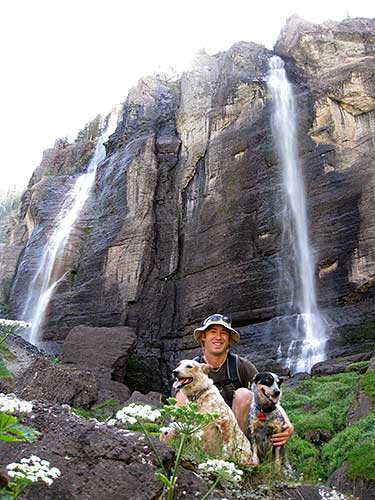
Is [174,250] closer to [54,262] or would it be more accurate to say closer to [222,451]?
[54,262]

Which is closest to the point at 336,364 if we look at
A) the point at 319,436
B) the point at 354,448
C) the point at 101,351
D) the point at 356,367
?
the point at 356,367

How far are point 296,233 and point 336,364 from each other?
820 centimetres

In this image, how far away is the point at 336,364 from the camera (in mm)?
17391

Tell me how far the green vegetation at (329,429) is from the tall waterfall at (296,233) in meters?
3.88

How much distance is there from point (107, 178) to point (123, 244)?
268 inches

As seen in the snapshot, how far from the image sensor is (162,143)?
107ft

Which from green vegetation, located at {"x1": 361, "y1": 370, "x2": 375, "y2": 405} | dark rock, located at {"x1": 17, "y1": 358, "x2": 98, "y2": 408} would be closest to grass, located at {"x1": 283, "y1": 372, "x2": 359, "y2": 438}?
green vegetation, located at {"x1": 361, "y1": 370, "x2": 375, "y2": 405}

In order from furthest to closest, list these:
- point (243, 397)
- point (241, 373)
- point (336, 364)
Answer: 1. point (336, 364)
2. point (241, 373)
3. point (243, 397)

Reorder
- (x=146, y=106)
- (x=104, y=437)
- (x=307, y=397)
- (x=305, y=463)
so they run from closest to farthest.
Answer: (x=104, y=437) → (x=305, y=463) → (x=307, y=397) → (x=146, y=106)

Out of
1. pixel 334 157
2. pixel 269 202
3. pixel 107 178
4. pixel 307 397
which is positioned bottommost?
pixel 307 397

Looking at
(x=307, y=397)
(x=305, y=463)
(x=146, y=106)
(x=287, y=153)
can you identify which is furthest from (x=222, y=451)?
(x=146, y=106)

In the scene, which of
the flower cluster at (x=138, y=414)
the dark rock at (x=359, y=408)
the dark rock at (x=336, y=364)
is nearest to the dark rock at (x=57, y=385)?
the dark rock at (x=359, y=408)

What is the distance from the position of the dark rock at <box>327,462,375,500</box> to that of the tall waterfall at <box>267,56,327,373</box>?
12.4 meters

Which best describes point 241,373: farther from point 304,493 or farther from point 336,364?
point 336,364
